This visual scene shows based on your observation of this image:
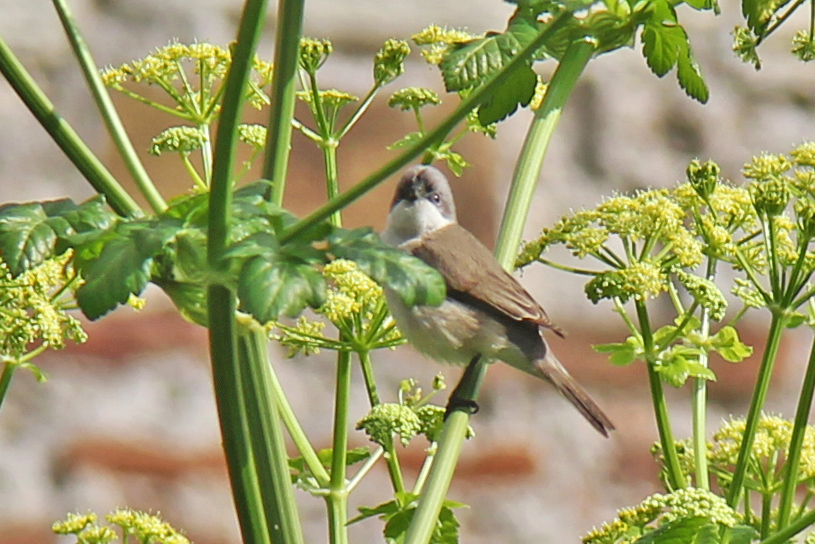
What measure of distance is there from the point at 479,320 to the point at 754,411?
976 millimetres

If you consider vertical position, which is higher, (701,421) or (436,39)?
(436,39)

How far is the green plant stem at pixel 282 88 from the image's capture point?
0.83 m

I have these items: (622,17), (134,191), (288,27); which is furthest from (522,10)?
(134,191)

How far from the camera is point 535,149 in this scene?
1060mm

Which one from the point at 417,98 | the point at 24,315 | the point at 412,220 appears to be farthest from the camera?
the point at 412,220

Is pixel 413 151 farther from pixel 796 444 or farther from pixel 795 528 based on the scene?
pixel 796 444

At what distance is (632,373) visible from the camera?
1970mm

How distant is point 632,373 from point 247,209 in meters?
1.28

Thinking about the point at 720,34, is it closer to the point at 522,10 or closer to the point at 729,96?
the point at 729,96

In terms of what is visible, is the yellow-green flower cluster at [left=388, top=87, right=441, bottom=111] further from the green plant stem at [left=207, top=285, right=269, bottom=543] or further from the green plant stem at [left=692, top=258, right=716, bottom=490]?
the green plant stem at [left=207, top=285, right=269, bottom=543]

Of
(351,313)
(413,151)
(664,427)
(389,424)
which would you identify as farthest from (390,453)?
(413,151)

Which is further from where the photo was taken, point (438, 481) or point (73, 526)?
point (73, 526)

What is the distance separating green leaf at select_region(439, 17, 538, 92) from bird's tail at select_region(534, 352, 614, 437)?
88 cm

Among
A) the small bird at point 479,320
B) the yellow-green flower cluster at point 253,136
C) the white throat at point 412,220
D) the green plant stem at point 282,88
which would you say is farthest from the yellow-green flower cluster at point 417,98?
the white throat at point 412,220
